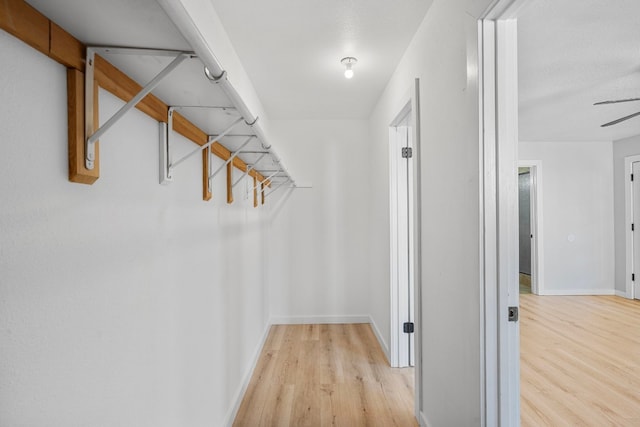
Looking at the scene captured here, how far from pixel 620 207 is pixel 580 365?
12.0 feet

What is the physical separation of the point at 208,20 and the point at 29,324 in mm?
1573

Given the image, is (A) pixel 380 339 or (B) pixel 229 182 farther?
(A) pixel 380 339

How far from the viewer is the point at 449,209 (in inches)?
61.3

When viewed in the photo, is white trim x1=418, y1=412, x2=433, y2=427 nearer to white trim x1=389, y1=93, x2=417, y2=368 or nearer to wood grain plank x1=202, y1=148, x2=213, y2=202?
white trim x1=389, y1=93, x2=417, y2=368

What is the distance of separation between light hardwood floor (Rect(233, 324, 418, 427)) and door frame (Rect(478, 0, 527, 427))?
107 centimetres

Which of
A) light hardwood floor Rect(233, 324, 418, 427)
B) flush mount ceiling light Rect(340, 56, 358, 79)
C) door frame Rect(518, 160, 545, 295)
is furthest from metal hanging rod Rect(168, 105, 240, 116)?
door frame Rect(518, 160, 545, 295)

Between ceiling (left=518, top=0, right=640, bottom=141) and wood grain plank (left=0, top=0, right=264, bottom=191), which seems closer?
wood grain plank (left=0, top=0, right=264, bottom=191)

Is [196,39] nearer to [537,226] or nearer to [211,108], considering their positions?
[211,108]

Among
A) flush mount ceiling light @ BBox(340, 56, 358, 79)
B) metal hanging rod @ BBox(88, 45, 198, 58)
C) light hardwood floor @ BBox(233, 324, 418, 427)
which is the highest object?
flush mount ceiling light @ BBox(340, 56, 358, 79)

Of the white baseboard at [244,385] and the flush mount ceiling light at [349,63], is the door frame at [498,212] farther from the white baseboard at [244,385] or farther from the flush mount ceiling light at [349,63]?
A: the white baseboard at [244,385]

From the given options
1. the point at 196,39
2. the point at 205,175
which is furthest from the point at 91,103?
the point at 205,175

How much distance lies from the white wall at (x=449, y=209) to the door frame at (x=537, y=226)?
13.8 feet

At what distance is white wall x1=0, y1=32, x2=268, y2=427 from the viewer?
57 cm

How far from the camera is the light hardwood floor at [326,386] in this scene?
209 centimetres
